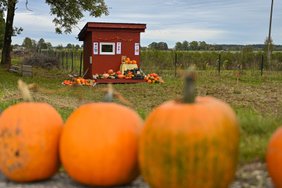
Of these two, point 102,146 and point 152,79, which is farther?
point 152,79

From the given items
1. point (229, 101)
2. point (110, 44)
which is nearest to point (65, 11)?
point (110, 44)

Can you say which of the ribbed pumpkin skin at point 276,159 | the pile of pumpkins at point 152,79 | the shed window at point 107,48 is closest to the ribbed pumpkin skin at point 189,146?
the ribbed pumpkin skin at point 276,159

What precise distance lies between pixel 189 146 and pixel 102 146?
756 millimetres

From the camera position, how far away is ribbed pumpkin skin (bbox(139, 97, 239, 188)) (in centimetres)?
313

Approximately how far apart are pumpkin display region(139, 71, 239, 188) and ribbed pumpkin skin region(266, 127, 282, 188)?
307 mm

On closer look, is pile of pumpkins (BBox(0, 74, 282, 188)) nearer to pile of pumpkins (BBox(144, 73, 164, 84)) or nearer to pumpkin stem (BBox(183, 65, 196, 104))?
pumpkin stem (BBox(183, 65, 196, 104))

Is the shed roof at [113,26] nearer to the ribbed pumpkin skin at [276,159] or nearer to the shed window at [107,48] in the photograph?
the shed window at [107,48]

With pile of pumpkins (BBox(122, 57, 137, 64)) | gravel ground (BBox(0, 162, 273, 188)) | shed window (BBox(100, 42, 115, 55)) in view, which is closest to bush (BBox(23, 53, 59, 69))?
shed window (BBox(100, 42, 115, 55))

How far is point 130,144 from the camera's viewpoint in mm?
3617

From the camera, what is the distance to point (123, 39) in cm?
2422

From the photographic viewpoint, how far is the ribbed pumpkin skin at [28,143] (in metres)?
3.84

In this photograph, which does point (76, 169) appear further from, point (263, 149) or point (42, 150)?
point (263, 149)

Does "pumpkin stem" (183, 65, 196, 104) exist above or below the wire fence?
above

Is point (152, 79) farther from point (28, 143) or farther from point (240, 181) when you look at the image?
point (28, 143)
